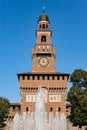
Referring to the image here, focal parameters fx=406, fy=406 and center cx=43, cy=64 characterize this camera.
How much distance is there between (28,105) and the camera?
5666cm

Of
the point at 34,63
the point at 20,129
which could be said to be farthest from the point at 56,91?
the point at 20,129

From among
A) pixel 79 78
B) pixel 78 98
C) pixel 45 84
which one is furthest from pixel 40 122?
pixel 45 84

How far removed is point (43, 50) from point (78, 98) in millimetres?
15608

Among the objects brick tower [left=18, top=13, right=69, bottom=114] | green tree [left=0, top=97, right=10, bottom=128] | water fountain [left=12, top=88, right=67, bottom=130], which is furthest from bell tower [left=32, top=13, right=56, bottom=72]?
water fountain [left=12, top=88, right=67, bottom=130]

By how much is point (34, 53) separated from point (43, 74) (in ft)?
14.4

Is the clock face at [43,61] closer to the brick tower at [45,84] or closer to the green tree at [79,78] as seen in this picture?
the brick tower at [45,84]

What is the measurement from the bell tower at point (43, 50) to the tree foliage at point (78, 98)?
9091 millimetres

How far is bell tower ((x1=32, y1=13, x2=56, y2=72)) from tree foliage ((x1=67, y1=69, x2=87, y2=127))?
29.8 feet

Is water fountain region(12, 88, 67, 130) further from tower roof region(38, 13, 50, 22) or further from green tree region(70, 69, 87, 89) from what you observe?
tower roof region(38, 13, 50, 22)

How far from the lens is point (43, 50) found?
60719mm

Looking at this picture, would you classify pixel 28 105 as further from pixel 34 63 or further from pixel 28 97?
pixel 34 63

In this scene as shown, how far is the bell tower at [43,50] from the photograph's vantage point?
5959 centimetres

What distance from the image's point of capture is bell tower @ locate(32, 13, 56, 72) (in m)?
59.6

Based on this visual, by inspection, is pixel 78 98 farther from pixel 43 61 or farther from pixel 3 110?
pixel 43 61
